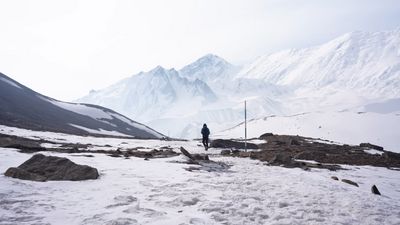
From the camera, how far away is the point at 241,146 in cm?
3541

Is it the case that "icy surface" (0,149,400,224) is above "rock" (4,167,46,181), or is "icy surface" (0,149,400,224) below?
below

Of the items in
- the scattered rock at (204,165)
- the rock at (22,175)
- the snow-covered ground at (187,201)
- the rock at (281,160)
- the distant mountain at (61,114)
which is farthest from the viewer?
the distant mountain at (61,114)

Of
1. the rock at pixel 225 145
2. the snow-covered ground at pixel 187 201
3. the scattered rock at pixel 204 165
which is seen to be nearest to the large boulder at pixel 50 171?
the snow-covered ground at pixel 187 201

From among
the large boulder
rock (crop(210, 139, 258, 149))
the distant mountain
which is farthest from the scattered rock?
the distant mountain

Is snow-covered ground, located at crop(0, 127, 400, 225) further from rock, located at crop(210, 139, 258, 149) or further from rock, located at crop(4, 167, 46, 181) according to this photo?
rock, located at crop(210, 139, 258, 149)

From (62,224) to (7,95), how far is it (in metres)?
114

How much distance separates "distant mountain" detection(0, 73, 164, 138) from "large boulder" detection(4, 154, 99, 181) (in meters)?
79.7

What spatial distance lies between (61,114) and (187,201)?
114724mm

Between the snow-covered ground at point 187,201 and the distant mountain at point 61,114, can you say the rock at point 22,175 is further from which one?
the distant mountain at point 61,114

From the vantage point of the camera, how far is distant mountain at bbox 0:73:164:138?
3907 inches

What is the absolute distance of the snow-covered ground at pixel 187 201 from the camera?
31.2 ft

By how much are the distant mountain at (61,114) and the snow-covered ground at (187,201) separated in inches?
3204

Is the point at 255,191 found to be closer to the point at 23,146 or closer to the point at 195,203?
the point at 195,203

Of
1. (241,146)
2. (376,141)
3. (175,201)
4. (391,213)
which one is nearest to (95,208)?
(175,201)
